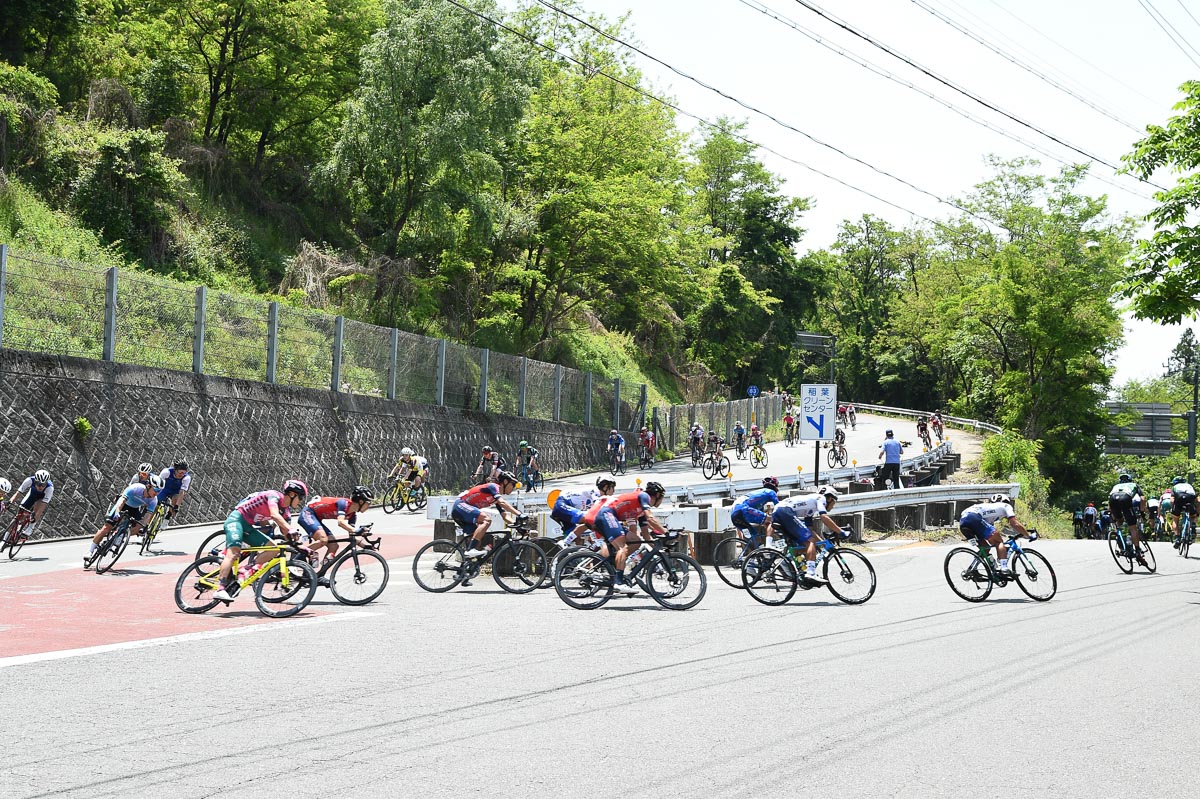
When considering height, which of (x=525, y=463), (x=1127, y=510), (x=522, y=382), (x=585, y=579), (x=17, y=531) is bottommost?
(x=585, y=579)

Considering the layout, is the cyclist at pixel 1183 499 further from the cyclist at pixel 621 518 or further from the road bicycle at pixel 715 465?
the road bicycle at pixel 715 465

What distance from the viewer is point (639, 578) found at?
14258 mm

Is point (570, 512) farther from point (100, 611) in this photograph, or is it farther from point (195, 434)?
point (195, 434)

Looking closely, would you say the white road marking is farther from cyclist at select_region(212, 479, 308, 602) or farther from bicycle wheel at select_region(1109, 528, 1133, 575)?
bicycle wheel at select_region(1109, 528, 1133, 575)

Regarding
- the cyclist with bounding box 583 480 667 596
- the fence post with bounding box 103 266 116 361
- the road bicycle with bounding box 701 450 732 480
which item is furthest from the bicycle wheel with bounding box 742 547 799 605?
the road bicycle with bounding box 701 450 732 480

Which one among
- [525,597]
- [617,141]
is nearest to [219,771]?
[525,597]

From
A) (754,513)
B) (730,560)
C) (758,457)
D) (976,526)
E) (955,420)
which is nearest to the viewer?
(976,526)

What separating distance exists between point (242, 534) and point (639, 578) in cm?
479

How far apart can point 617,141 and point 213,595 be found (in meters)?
39.3

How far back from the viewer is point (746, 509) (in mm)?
15633

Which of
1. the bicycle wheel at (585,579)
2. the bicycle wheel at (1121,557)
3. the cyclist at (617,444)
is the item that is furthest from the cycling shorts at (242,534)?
the cyclist at (617,444)

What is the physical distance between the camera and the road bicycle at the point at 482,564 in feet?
50.6

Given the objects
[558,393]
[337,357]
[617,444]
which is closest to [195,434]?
[337,357]

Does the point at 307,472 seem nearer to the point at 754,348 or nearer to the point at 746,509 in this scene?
the point at 746,509
